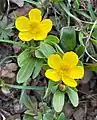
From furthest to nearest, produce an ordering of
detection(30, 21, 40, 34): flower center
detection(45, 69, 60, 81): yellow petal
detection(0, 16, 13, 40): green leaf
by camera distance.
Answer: detection(0, 16, 13, 40): green leaf
detection(30, 21, 40, 34): flower center
detection(45, 69, 60, 81): yellow petal

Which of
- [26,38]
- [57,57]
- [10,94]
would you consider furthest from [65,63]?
[10,94]

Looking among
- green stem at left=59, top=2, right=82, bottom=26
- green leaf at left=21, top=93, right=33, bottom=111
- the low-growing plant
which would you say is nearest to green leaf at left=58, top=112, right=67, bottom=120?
the low-growing plant

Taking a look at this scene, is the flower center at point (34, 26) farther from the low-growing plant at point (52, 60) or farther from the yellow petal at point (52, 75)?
the yellow petal at point (52, 75)

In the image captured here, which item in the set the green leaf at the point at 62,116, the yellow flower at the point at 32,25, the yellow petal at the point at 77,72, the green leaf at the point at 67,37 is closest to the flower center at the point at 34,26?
the yellow flower at the point at 32,25

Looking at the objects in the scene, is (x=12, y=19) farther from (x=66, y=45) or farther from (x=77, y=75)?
(x=77, y=75)

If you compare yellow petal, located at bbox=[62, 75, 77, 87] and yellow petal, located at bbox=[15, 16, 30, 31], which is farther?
yellow petal, located at bbox=[15, 16, 30, 31]

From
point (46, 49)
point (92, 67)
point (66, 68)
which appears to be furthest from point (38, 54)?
point (92, 67)

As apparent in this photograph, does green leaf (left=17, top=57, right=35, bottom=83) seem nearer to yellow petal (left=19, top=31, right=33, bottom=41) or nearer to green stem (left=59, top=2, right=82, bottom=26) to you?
A: yellow petal (left=19, top=31, right=33, bottom=41)
